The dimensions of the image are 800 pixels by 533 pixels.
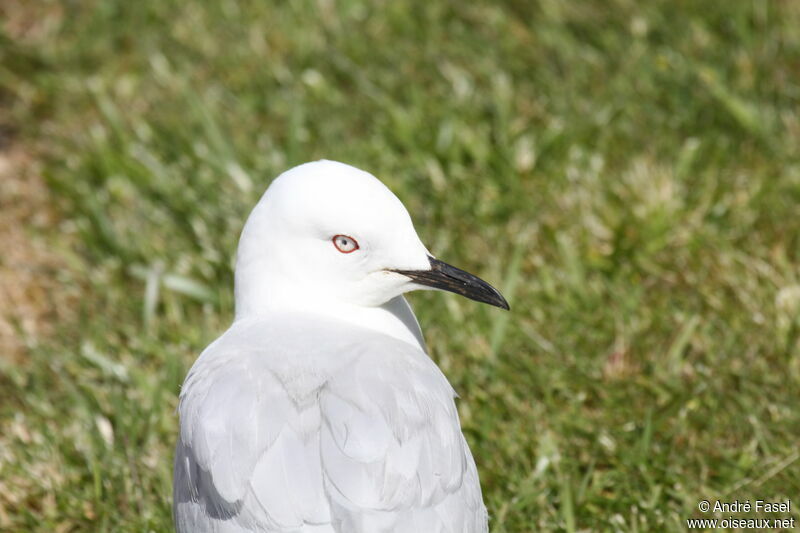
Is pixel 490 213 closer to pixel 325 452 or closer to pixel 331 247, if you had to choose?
pixel 331 247

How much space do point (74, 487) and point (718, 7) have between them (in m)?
3.35

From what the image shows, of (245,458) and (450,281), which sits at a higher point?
(450,281)

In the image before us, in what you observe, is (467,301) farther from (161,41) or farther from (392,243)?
(161,41)

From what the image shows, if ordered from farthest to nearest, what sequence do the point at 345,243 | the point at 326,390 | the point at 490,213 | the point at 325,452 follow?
the point at 490,213
the point at 345,243
the point at 326,390
the point at 325,452

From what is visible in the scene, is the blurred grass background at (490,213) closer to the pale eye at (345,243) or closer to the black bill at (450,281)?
the black bill at (450,281)

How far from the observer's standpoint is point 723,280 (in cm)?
390

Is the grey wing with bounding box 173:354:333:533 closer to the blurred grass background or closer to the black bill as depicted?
the black bill

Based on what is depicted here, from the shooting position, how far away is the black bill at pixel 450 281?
3018 mm

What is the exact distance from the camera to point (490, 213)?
14.5ft

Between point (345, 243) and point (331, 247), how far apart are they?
39mm

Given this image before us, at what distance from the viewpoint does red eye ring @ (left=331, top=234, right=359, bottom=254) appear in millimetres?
2959

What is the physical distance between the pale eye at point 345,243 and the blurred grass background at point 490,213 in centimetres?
82

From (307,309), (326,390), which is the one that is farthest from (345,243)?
(326,390)

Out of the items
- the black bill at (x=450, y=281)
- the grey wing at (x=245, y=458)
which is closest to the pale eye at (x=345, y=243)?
the black bill at (x=450, y=281)
